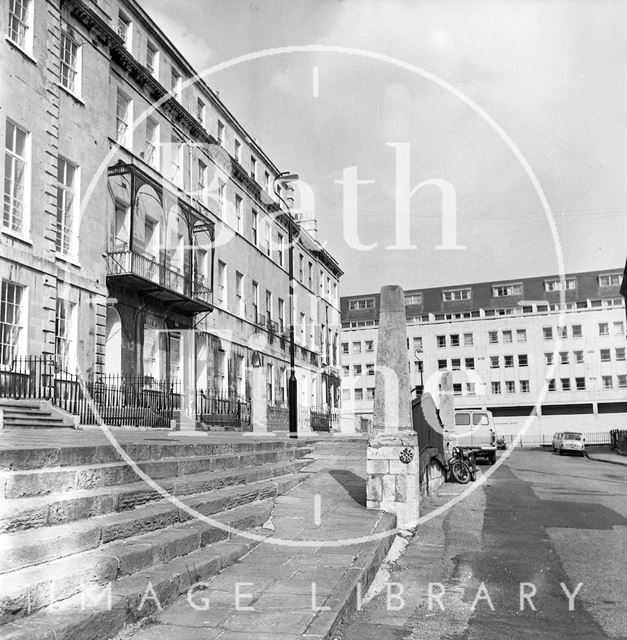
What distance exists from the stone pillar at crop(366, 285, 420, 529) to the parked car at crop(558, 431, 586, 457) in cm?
3386

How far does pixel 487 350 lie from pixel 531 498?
69.7 m

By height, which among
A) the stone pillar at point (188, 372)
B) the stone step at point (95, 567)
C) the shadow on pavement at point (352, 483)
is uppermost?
the stone pillar at point (188, 372)

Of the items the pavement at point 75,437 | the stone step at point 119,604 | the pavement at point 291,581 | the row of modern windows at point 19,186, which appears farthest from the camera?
the row of modern windows at point 19,186

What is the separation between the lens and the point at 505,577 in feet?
24.1

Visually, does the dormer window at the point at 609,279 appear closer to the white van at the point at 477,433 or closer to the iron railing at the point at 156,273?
the white van at the point at 477,433

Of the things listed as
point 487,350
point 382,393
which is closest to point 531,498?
point 382,393

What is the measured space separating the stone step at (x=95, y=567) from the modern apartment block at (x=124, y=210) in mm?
11950

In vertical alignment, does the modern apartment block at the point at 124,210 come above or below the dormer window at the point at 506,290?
below

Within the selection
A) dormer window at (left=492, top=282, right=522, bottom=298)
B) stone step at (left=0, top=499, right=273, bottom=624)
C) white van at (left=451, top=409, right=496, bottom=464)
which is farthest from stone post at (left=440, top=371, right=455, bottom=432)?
dormer window at (left=492, top=282, right=522, bottom=298)

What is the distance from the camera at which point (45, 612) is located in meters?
3.96

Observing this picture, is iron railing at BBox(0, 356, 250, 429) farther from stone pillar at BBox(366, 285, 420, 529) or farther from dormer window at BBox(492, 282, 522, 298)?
dormer window at BBox(492, 282, 522, 298)

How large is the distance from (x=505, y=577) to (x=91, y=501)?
14.7ft

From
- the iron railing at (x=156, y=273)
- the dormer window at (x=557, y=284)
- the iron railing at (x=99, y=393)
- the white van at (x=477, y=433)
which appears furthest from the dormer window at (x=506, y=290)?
the iron railing at (x=99, y=393)

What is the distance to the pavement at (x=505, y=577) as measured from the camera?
5566 millimetres
